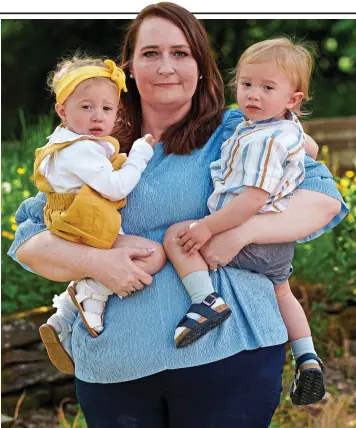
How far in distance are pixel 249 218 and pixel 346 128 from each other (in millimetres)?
3680

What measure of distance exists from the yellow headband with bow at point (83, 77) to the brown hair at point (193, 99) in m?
0.22

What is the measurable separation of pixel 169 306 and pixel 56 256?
359 mm

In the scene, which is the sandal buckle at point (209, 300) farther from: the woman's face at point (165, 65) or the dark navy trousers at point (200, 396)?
the woman's face at point (165, 65)

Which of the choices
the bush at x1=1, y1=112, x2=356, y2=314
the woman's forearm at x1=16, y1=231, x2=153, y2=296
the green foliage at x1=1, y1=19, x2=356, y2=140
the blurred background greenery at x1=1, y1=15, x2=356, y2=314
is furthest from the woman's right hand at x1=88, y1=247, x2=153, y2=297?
the green foliage at x1=1, y1=19, x2=356, y2=140

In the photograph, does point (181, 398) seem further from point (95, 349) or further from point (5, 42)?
point (5, 42)

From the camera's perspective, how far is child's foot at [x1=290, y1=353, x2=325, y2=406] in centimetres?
274

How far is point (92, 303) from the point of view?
8.25ft

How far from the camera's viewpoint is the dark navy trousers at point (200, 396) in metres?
2.43

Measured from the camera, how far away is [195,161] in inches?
101

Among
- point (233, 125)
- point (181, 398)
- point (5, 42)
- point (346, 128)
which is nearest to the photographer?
point (181, 398)

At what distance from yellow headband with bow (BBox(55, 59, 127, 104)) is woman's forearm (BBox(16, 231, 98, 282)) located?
1.35ft

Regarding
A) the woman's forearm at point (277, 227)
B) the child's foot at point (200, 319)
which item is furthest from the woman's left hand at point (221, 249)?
the child's foot at point (200, 319)

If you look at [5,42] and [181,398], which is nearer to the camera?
[181,398]

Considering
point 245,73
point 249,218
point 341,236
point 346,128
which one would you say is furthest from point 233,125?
point 346,128
